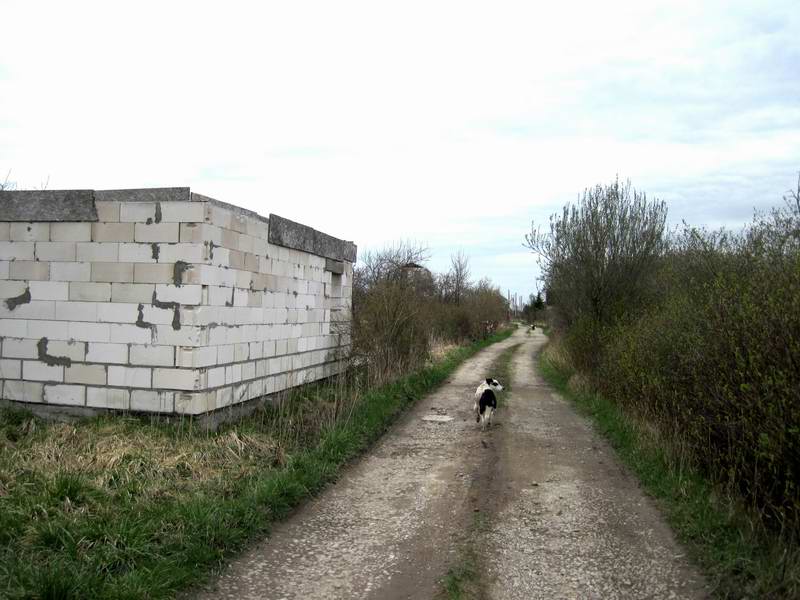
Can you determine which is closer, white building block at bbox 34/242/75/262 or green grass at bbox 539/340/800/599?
green grass at bbox 539/340/800/599

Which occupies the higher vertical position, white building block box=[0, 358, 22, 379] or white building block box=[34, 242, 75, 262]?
white building block box=[34, 242, 75, 262]

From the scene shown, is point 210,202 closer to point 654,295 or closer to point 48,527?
point 48,527

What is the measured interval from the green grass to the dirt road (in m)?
0.16

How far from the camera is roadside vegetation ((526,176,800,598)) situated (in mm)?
4156

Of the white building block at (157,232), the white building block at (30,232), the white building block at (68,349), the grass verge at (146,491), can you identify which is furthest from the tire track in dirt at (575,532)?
the white building block at (30,232)

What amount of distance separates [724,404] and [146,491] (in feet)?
16.2

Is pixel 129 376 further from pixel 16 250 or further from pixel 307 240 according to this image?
pixel 307 240

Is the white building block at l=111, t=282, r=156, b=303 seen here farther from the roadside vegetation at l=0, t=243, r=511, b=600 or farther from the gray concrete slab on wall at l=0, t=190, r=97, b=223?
the roadside vegetation at l=0, t=243, r=511, b=600

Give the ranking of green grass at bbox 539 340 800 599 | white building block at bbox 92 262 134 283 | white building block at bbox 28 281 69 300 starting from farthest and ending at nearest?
1. white building block at bbox 28 281 69 300
2. white building block at bbox 92 262 134 283
3. green grass at bbox 539 340 800 599

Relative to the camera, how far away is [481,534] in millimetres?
5109

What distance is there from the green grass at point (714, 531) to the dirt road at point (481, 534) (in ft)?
0.51

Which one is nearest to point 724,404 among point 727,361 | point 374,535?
point 727,361

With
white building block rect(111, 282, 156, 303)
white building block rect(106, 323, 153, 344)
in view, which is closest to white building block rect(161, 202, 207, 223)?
white building block rect(111, 282, 156, 303)

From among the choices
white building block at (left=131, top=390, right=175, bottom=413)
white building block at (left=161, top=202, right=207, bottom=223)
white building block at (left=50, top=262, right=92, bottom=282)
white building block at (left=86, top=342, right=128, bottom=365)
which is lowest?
white building block at (left=131, top=390, right=175, bottom=413)
